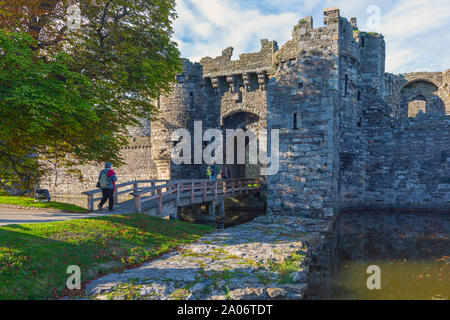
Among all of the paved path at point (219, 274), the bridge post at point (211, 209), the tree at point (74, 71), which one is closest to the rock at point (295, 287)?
the paved path at point (219, 274)

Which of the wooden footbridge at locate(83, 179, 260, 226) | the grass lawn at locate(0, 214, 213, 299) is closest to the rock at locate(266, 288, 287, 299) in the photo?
the grass lawn at locate(0, 214, 213, 299)

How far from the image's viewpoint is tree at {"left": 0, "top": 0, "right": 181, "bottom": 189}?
7188mm

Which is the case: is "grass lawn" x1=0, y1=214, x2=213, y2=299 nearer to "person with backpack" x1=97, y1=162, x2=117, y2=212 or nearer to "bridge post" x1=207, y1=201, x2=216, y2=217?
"person with backpack" x1=97, y1=162, x2=117, y2=212

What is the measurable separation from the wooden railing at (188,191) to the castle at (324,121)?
2678 millimetres

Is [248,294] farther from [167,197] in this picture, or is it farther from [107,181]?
[167,197]

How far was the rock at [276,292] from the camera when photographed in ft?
17.8

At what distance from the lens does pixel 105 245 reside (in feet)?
23.0

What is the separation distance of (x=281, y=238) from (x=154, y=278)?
17.0ft

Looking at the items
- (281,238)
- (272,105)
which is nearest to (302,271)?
(281,238)

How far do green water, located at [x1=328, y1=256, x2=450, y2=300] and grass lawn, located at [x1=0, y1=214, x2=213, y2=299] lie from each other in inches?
174
